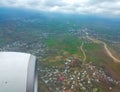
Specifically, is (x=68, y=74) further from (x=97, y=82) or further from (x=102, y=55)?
(x=102, y=55)

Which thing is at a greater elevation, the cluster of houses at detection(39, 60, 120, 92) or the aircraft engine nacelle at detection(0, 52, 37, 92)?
the aircraft engine nacelle at detection(0, 52, 37, 92)

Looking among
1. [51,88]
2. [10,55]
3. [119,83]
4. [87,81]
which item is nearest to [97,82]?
[87,81]

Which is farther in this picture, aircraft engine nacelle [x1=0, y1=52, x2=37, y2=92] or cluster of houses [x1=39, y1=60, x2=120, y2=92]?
cluster of houses [x1=39, y1=60, x2=120, y2=92]

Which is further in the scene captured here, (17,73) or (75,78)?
(75,78)

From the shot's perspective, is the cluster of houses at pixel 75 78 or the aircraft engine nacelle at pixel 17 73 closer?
the aircraft engine nacelle at pixel 17 73

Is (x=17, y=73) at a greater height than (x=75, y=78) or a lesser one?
greater
